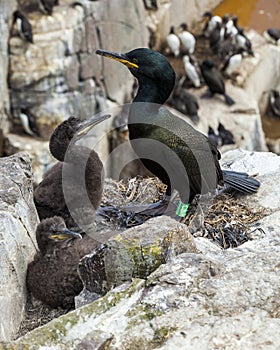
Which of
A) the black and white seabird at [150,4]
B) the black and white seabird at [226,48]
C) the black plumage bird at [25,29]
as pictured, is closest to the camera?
the black plumage bird at [25,29]

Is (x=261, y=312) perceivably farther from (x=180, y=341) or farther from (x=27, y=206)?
(x=27, y=206)

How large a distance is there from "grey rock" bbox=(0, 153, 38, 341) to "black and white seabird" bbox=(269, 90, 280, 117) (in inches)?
560

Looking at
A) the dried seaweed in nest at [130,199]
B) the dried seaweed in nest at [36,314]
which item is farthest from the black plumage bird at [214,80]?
the dried seaweed in nest at [36,314]

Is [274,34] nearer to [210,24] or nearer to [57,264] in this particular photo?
[210,24]

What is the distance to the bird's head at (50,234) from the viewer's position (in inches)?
163

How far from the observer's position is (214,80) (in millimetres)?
15977

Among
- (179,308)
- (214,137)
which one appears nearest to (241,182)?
(179,308)

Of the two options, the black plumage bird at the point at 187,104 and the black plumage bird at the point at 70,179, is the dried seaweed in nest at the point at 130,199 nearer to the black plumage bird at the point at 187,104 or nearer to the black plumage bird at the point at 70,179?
the black plumage bird at the point at 70,179

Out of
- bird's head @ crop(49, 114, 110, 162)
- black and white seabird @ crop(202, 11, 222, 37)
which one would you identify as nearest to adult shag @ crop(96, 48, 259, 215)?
bird's head @ crop(49, 114, 110, 162)

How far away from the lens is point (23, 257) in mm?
4133

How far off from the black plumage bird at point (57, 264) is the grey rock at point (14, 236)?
99 mm

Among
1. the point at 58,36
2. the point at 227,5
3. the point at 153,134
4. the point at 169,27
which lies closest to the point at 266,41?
the point at 169,27

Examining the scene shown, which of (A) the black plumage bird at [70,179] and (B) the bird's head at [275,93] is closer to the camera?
(A) the black plumage bird at [70,179]

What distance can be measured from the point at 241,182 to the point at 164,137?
78 centimetres
